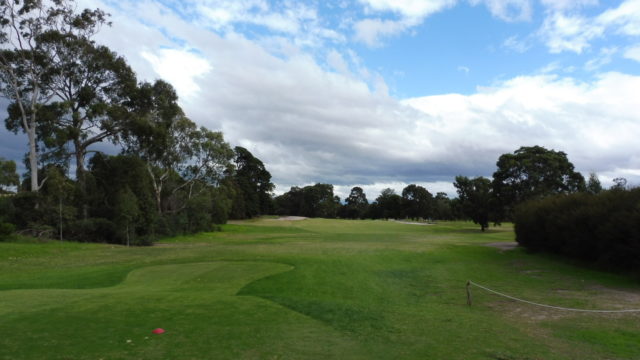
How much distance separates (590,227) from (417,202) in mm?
115590

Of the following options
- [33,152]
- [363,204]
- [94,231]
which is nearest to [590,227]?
[94,231]

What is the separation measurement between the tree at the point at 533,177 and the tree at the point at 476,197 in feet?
11.7

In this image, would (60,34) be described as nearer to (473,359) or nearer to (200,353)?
(200,353)

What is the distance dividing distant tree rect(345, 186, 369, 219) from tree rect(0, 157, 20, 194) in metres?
105

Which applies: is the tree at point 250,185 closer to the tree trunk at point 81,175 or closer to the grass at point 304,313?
the tree trunk at point 81,175

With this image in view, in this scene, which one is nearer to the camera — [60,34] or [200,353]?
[200,353]

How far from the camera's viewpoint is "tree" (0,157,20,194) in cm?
7919

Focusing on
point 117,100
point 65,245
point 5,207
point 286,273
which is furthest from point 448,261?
point 117,100

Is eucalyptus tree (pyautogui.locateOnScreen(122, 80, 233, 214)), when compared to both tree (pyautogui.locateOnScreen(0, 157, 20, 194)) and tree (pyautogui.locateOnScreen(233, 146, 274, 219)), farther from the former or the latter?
tree (pyautogui.locateOnScreen(0, 157, 20, 194))

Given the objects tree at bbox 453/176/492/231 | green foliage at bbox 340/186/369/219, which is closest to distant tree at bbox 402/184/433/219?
green foliage at bbox 340/186/369/219

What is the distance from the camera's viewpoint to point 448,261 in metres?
26.5

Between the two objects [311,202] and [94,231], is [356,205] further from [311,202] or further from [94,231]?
[94,231]

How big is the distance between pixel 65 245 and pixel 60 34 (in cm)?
2193

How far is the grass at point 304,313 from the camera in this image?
8.13m
